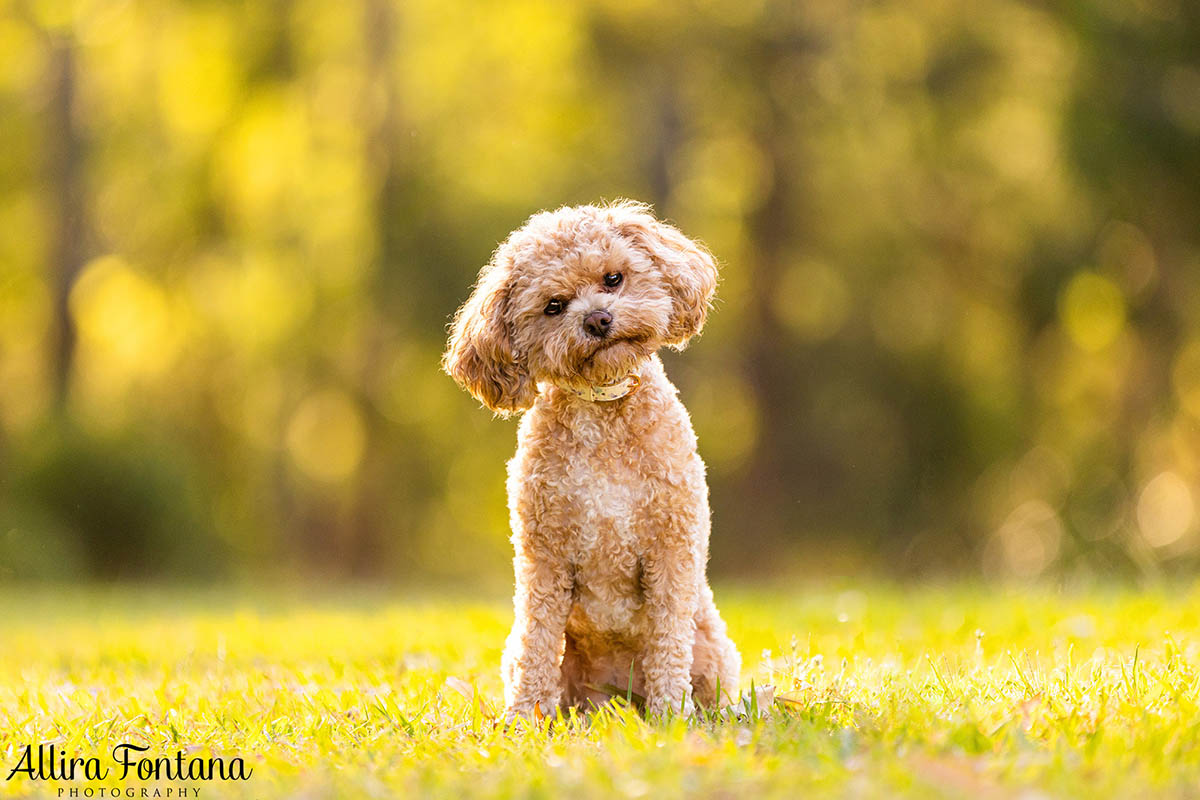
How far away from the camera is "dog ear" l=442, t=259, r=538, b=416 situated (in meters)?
4.53

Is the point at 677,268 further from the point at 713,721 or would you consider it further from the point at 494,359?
the point at 713,721

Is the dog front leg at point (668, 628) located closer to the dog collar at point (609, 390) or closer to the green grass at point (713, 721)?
the green grass at point (713, 721)

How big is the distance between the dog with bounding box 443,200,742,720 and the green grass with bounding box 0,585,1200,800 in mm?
281

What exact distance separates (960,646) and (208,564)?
1001 centimetres

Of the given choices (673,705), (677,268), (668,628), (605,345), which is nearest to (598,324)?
(605,345)

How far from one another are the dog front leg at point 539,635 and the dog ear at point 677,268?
0.87m

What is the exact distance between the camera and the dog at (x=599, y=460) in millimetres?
4363

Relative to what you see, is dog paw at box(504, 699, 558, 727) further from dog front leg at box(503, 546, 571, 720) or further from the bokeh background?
the bokeh background

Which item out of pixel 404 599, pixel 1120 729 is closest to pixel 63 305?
pixel 404 599

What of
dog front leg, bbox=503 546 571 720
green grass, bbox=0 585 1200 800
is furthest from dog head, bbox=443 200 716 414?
green grass, bbox=0 585 1200 800

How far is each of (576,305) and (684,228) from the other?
1239 cm

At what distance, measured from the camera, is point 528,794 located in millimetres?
3322

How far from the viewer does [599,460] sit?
441 centimetres

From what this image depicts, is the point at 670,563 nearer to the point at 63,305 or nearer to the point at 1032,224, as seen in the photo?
the point at 1032,224
